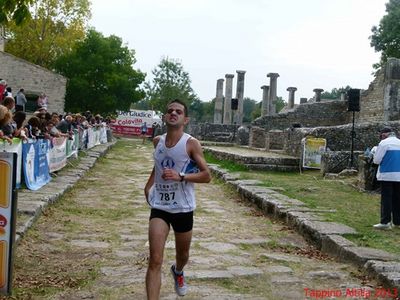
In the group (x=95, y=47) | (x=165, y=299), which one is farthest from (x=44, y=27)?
(x=165, y=299)

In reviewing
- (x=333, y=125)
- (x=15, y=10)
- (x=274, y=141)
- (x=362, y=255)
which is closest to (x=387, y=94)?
(x=333, y=125)

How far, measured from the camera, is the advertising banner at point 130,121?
152 ft

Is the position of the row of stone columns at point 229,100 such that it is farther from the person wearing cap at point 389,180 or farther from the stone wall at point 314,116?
the person wearing cap at point 389,180

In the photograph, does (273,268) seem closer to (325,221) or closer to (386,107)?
(325,221)

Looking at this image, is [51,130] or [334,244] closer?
[334,244]

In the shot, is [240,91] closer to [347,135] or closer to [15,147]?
[347,135]

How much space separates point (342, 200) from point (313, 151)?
6008 millimetres

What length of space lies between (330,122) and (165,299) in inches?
1005

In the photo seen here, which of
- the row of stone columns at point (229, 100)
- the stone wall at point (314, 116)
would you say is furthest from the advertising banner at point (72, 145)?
the row of stone columns at point (229, 100)

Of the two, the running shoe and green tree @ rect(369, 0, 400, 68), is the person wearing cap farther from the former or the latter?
green tree @ rect(369, 0, 400, 68)

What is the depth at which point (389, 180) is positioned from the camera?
786 centimetres

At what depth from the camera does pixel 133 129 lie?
47.0m

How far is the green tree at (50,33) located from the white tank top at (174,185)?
43.3 metres

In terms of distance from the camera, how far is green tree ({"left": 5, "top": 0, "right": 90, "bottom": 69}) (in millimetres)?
44938
